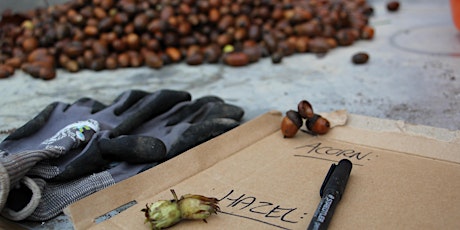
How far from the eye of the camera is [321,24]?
376cm

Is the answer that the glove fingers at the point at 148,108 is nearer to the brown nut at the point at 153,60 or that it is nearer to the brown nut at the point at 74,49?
the brown nut at the point at 153,60

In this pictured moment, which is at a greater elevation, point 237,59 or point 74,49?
point 74,49

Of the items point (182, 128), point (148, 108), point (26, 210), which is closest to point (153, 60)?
point (148, 108)

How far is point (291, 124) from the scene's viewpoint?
6.09ft

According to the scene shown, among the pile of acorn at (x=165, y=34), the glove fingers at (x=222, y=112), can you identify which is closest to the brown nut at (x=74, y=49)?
the pile of acorn at (x=165, y=34)

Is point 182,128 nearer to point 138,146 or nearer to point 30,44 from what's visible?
point 138,146

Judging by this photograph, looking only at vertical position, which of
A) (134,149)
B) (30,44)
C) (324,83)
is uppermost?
(30,44)

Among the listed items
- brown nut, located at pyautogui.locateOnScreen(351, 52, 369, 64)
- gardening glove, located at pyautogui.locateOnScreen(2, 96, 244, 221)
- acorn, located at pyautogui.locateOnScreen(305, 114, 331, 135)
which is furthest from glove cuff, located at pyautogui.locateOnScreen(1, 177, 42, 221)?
brown nut, located at pyautogui.locateOnScreen(351, 52, 369, 64)

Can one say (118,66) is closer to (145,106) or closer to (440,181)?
(145,106)

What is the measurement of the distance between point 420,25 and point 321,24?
1.05m

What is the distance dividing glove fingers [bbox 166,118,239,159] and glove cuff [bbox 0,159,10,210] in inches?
22.6

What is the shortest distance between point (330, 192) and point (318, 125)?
22.0 inches

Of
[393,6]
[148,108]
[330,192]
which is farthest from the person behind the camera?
[393,6]

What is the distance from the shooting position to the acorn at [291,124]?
1.86 m
